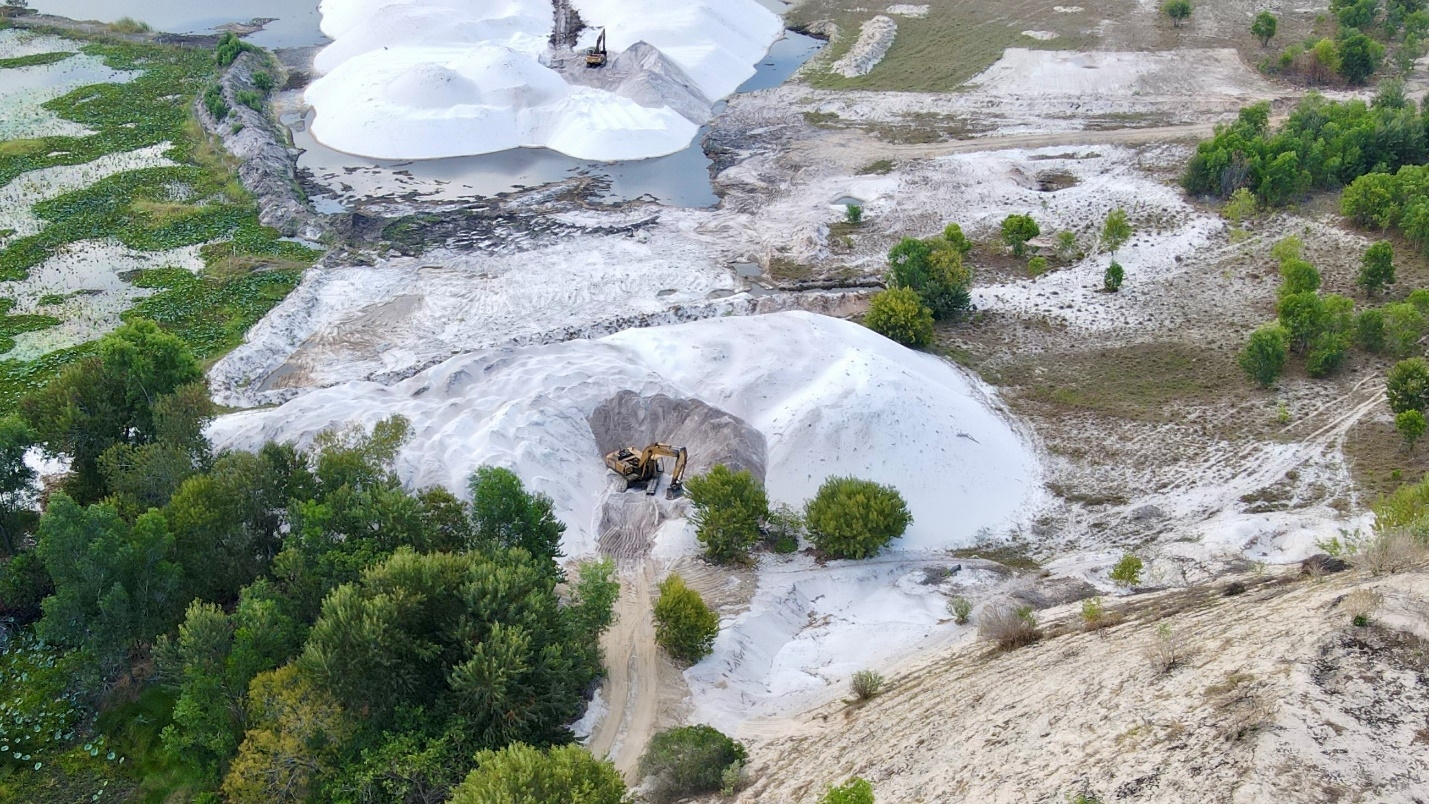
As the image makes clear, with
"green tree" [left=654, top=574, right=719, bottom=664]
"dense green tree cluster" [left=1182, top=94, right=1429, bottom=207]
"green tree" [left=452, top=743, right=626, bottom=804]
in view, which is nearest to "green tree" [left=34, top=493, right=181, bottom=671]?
"green tree" [left=452, top=743, right=626, bottom=804]

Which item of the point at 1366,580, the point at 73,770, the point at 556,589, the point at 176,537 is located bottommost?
the point at 73,770

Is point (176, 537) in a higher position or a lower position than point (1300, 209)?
lower

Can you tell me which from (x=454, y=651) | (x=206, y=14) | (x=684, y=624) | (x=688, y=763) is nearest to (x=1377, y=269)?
(x=684, y=624)

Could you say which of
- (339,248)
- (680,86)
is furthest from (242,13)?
(339,248)

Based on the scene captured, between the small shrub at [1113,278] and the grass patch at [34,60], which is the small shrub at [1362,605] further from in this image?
the grass patch at [34,60]

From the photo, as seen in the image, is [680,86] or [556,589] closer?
[556,589]

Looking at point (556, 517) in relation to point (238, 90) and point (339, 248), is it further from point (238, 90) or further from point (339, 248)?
point (238, 90)

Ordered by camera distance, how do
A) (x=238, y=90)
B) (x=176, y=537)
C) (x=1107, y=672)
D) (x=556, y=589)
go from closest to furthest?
1. (x=1107, y=672)
2. (x=176, y=537)
3. (x=556, y=589)
4. (x=238, y=90)
